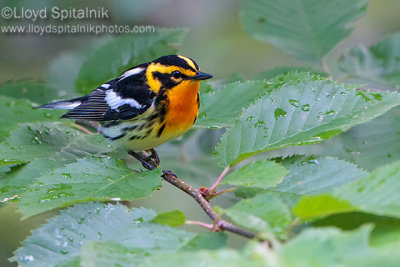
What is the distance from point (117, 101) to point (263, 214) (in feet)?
6.07

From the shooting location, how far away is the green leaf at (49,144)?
7.29 ft

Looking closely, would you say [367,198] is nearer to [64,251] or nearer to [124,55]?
[64,251]

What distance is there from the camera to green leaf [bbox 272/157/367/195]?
155 centimetres

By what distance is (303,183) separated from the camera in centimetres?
158

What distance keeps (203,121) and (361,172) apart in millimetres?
1047

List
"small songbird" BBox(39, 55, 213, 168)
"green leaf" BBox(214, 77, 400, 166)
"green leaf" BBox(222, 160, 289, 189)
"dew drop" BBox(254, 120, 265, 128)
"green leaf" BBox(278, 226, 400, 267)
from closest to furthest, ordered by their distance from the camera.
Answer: "green leaf" BBox(278, 226, 400, 267)
"green leaf" BBox(222, 160, 289, 189)
"green leaf" BBox(214, 77, 400, 166)
"dew drop" BBox(254, 120, 265, 128)
"small songbird" BBox(39, 55, 213, 168)

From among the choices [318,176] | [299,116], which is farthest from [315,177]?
[299,116]

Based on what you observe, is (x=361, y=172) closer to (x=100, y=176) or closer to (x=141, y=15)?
(x=100, y=176)

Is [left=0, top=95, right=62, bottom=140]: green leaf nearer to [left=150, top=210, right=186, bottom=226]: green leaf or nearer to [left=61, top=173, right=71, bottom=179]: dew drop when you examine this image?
[left=61, top=173, right=71, bottom=179]: dew drop

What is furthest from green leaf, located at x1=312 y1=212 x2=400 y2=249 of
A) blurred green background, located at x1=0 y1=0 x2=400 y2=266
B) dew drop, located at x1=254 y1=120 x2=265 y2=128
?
blurred green background, located at x1=0 y1=0 x2=400 y2=266

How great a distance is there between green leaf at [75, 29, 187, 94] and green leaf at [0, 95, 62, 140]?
14.3 inches

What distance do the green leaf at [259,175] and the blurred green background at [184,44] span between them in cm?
283

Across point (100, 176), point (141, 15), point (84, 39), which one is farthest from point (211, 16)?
point (100, 176)

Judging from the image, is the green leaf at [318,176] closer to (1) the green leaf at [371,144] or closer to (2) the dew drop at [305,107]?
(2) the dew drop at [305,107]
